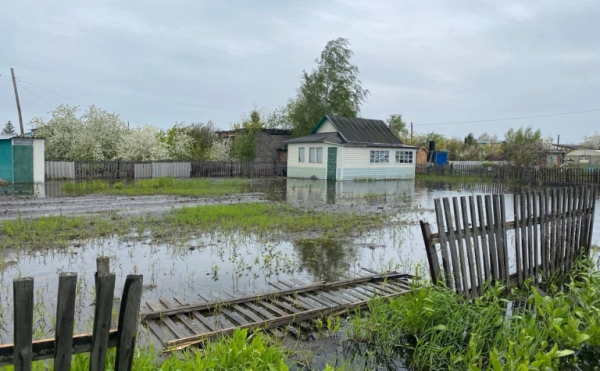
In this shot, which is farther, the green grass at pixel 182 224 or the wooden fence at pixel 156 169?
the wooden fence at pixel 156 169

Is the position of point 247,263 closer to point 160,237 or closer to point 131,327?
point 160,237

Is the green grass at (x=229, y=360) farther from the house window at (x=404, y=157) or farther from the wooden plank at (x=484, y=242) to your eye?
the house window at (x=404, y=157)

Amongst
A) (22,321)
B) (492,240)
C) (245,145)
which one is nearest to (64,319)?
(22,321)

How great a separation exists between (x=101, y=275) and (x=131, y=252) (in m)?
6.22

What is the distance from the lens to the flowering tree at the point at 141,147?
32938 mm

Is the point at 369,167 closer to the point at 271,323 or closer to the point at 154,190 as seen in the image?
the point at 154,190

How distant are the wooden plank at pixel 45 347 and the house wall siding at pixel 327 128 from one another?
1228 inches

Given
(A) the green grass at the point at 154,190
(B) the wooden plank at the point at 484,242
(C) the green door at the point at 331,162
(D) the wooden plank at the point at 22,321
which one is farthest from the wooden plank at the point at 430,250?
(C) the green door at the point at 331,162

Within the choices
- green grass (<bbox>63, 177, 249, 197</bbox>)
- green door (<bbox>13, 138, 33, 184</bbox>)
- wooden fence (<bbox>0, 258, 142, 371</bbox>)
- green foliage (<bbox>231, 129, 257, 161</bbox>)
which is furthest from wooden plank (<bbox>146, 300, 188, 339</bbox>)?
green foliage (<bbox>231, 129, 257, 161</bbox>)

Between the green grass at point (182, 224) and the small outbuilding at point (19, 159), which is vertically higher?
Result: the small outbuilding at point (19, 159)

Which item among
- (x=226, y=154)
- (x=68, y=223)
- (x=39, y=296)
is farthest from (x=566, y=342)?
(x=226, y=154)

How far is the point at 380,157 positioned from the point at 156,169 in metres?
16.0

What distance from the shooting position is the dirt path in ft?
42.1

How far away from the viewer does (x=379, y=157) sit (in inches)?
1302
